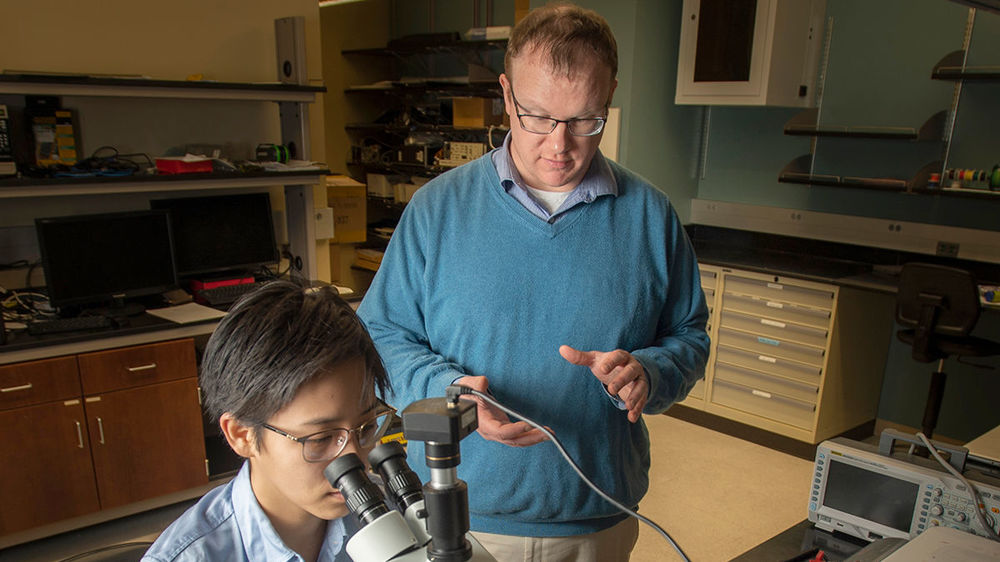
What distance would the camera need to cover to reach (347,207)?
468cm

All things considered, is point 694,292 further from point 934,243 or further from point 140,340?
point 934,243

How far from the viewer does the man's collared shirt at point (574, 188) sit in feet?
4.17

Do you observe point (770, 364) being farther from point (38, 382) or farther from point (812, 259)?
point (38, 382)

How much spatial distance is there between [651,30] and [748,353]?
1907mm

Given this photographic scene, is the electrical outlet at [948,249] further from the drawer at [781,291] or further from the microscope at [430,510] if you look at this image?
the microscope at [430,510]

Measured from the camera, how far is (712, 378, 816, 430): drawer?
3590mm

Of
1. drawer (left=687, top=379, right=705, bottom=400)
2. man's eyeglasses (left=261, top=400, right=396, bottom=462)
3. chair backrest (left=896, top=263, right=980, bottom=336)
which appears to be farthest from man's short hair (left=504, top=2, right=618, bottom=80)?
drawer (left=687, top=379, right=705, bottom=400)

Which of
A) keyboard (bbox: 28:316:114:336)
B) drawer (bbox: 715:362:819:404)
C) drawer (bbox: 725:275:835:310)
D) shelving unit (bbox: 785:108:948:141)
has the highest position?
shelving unit (bbox: 785:108:948:141)

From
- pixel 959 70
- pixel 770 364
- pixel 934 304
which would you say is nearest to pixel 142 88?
pixel 770 364

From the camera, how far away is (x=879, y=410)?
3920 mm

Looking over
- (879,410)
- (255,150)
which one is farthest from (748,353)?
(255,150)

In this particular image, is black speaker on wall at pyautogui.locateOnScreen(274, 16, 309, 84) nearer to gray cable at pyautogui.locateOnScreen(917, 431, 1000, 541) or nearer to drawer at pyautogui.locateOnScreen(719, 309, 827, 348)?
drawer at pyautogui.locateOnScreen(719, 309, 827, 348)

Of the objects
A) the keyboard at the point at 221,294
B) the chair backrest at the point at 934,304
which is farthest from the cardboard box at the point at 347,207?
the chair backrest at the point at 934,304

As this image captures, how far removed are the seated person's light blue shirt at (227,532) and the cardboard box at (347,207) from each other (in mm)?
3622
